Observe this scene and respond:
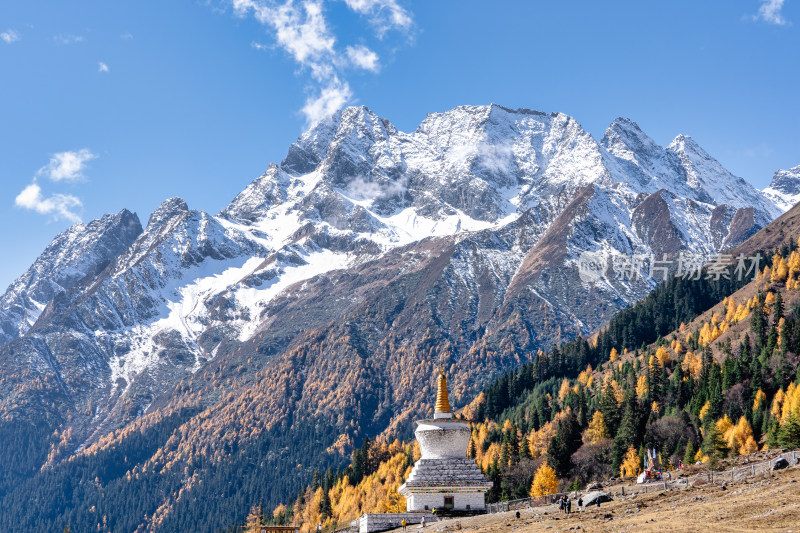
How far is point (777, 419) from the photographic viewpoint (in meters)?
136

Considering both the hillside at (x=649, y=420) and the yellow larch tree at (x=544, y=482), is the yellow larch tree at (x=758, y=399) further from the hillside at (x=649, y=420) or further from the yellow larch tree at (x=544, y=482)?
the yellow larch tree at (x=544, y=482)

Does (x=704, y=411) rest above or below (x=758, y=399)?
below

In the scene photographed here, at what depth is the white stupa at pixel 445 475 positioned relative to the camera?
294ft

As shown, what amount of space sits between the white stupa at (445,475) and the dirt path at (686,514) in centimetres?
654

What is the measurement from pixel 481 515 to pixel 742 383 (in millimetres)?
85847

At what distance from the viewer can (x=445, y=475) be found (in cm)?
9019

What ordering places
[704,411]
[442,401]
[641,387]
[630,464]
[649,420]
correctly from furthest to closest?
[641,387], [649,420], [704,411], [630,464], [442,401]

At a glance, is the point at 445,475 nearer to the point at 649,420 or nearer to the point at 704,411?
the point at 704,411

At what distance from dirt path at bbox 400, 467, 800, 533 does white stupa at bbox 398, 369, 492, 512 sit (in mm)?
6535

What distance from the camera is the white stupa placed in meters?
89.6

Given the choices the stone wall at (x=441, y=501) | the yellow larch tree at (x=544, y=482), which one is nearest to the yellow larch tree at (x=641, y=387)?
the yellow larch tree at (x=544, y=482)

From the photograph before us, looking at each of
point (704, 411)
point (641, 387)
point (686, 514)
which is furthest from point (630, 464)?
point (686, 514)

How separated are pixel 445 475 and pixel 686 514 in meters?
30.9

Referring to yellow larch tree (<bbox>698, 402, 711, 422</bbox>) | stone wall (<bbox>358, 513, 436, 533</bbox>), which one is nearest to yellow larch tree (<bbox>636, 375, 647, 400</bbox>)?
yellow larch tree (<bbox>698, 402, 711, 422</bbox>)
